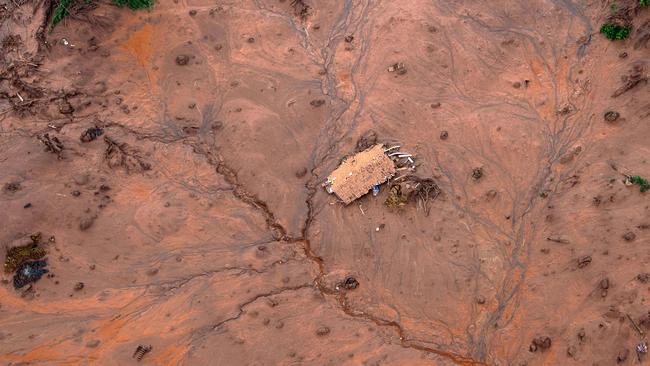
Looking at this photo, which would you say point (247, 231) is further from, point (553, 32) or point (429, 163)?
point (553, 32)

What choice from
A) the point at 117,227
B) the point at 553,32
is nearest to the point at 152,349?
the point at 117,227

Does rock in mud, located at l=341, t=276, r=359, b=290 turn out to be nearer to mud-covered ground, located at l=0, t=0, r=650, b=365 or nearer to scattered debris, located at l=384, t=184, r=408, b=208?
mud-covered ground, located at l=0, t=0, r=650, b=365

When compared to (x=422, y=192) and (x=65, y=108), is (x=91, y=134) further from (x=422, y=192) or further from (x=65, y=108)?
(x=422, y=192)

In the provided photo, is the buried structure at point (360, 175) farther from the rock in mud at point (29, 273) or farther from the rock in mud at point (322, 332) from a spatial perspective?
the rock in mud at point (29, 273)

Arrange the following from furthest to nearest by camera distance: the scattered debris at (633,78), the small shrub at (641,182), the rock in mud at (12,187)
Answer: the rock in mud at (12,187)
the scattered debris at (633,78)
the small shrub at (641,182)

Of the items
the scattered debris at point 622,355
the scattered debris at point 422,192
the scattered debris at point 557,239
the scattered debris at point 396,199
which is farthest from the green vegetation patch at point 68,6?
the scattered debris at point 622,355

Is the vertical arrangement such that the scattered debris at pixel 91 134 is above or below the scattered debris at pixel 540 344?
below

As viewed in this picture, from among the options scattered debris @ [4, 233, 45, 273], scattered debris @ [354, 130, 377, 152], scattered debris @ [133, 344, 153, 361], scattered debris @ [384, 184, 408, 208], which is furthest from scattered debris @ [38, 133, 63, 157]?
scattered debris @ [384, 184, 408, 208]
